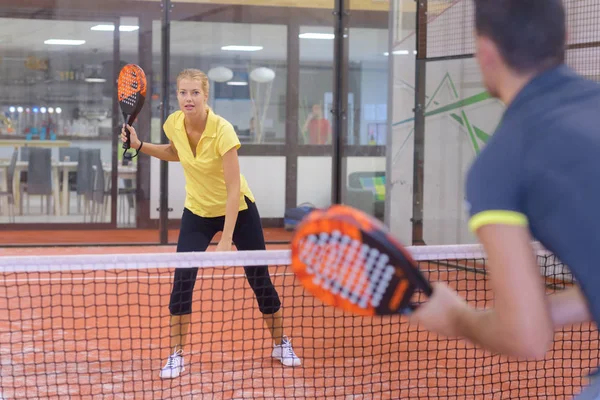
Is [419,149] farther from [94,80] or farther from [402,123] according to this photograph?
[94,80]

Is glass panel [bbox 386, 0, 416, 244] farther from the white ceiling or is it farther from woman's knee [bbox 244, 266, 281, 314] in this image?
woman's knee [bbox 244, 266, 281, 314]

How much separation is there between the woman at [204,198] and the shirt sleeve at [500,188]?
3.07 meters

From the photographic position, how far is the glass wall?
10477 millimetres

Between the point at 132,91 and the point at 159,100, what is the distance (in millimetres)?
5287

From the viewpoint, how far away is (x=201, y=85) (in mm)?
4730

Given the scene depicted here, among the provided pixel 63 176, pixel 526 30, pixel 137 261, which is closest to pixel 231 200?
pixel 137 261

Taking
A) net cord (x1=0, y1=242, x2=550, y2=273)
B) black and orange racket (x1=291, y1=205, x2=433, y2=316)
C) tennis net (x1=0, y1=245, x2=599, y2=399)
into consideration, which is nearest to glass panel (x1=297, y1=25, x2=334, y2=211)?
tennis net (x1=0, y1=245, x2=599, y2=399)

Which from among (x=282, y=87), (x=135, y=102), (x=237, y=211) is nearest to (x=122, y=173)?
(x=282, y=87)

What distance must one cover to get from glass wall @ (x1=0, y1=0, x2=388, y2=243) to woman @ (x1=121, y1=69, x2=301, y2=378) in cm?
572

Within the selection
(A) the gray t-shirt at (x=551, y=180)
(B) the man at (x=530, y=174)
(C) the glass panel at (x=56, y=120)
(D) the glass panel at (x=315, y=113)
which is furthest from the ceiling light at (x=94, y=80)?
(A) the gray t-shirt at (x=551, y=180)

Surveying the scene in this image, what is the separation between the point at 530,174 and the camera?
4.94 ft

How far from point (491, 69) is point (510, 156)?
20cm

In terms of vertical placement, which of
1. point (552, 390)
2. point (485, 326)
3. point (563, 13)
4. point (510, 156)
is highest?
point (563, 13)

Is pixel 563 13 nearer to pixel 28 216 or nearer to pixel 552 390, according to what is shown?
pixel 552 390
